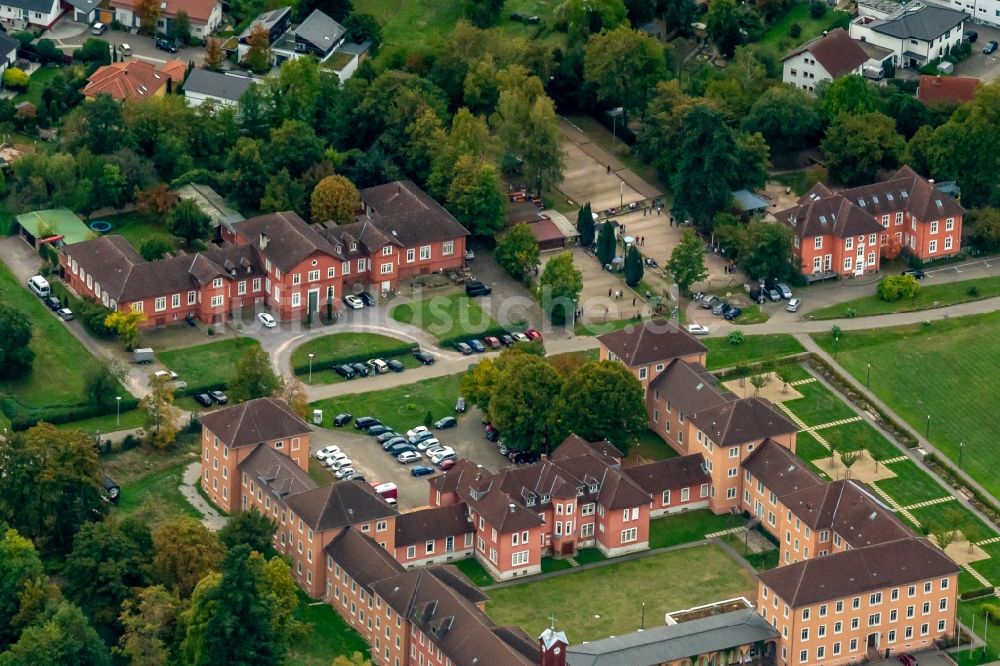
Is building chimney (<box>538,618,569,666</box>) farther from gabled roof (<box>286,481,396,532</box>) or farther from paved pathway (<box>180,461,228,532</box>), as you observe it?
paved pathway (<box>180,461,228,532</box>)

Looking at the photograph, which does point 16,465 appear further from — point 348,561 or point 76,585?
point 348,561

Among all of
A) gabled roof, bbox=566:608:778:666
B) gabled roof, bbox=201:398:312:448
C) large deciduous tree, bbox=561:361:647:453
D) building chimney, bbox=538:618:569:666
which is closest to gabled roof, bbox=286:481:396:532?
gabled roof, bbox=201:398:312:448

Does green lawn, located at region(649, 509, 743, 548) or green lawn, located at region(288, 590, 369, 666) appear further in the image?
green lawn, located at region(649, 509, 743, 548)

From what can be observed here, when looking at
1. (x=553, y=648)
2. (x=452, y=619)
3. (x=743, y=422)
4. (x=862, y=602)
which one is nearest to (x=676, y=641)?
(x=862, y=602)

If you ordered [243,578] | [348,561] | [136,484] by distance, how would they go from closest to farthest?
1. [243,578]
2. [348,561]
3. [136,484]

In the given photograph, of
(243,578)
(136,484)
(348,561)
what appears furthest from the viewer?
(136,484)

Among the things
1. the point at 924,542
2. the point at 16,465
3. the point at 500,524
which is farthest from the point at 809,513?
the point at 16,465
